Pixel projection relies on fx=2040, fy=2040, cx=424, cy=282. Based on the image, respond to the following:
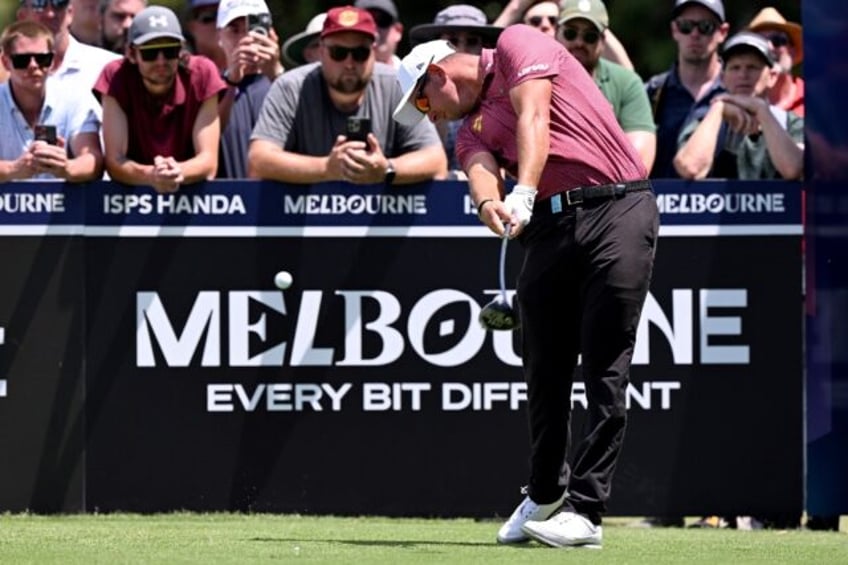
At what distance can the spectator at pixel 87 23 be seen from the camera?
511 inches

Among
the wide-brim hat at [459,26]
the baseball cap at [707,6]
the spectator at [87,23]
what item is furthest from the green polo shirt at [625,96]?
the spectator at [87,23]

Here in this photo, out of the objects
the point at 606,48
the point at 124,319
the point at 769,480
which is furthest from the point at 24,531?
the point at 606,48

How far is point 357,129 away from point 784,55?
151 inches

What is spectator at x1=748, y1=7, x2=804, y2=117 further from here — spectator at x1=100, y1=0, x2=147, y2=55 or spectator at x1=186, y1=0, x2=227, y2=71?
spectator at x1=100, y1=0, x2=147, y2=55

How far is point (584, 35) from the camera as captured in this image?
1173 centimetres

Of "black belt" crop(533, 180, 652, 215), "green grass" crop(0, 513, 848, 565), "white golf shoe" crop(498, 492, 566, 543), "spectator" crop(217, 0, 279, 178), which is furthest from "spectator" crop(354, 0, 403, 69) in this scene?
"white golf shoe" crop(498, 492, 566, 543)

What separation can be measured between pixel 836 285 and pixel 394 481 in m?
2.59

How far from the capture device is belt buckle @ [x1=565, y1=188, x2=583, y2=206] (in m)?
8.66

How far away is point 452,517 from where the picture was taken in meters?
11.1

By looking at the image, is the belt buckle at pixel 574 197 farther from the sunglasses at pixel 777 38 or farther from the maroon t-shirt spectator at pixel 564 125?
the sunglasses at pixel 777 38

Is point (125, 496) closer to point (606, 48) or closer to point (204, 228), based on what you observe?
point (204, 228)

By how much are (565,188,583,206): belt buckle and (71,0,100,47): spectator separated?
17.1 ft

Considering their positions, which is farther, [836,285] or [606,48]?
[606,48]

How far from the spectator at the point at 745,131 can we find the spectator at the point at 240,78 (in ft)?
8.18
